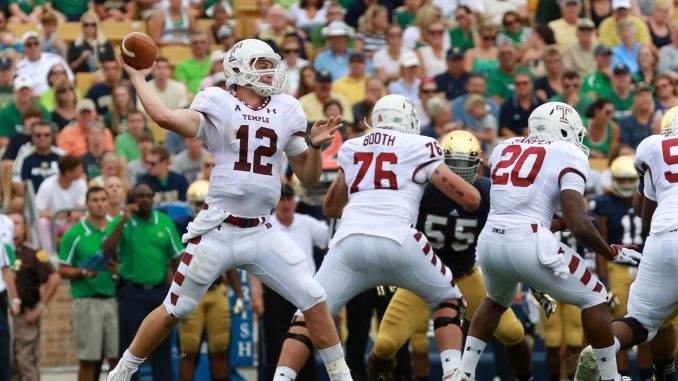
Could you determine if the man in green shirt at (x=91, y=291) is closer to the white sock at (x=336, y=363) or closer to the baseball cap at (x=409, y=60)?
the white sock at (x=336, y=363)

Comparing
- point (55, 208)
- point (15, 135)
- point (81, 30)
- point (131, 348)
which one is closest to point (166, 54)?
point (81, 30)

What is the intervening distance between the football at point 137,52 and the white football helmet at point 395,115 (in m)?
1.62

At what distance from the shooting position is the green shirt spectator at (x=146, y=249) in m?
11.5

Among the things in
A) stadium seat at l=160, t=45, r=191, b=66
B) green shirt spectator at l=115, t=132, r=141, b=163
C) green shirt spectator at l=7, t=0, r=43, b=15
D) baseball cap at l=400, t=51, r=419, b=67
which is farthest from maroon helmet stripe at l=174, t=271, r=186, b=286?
green shirt spectator at l=7, t=0, r=43, b=15

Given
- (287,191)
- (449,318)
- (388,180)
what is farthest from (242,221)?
(287,191)

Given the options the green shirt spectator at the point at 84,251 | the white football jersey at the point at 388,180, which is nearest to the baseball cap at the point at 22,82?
the green shirt spectator at the point at 84,251

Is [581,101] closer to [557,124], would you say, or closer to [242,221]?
[557,124]

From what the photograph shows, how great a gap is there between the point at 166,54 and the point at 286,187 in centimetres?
542

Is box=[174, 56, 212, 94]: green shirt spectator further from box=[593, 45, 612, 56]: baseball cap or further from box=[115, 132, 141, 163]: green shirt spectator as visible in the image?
box=[593, 45, 612, 56]: baseball cap

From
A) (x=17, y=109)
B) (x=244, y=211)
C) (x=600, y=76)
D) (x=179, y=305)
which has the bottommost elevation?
(x=17, y=109)

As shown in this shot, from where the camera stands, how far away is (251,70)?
838cm

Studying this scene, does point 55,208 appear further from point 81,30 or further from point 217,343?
point 81,30

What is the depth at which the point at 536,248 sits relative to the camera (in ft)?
28.2

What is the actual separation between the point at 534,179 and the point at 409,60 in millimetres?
7009
